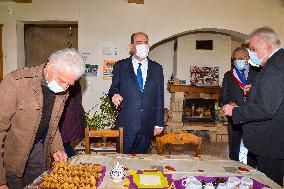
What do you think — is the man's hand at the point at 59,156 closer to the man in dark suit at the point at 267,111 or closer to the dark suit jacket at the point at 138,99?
the dark suit jacket at the point at 138,99

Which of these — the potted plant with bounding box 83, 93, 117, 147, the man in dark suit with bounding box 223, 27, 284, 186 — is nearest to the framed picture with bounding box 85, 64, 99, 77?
the potted plant with bounding box 83, 93, 117, 147

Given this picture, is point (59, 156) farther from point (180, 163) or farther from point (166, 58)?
point (166, 58)

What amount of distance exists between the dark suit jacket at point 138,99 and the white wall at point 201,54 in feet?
12.1

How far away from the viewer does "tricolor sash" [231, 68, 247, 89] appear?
11.5 ft

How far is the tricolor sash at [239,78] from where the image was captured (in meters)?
3.50

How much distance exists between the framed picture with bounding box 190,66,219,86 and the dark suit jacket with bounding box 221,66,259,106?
10.1 feet

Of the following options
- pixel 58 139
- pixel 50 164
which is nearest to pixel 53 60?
pixel 58 139

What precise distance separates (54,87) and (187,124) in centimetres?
488

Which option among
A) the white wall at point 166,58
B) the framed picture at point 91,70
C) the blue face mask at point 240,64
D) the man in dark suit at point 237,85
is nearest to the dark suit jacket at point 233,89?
the man in dark suit at point 237,85

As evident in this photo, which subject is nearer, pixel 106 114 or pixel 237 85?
pixel 237 85

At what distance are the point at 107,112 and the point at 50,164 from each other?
8.06 ft

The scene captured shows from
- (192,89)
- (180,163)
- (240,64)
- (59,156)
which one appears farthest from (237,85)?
(192,89)

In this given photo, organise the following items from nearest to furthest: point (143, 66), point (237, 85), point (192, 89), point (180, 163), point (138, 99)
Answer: point (180, 163)
point (138, 99)
point (143, 66)
point (237, 85)
point (192, 89)

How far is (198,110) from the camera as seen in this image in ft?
22.5
